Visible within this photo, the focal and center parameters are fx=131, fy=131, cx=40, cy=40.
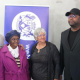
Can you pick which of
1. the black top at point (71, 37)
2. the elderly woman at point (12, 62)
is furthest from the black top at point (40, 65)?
the black top at point (71, 37)

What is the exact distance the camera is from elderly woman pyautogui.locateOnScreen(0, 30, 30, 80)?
5.74ft

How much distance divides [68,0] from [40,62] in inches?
53.1

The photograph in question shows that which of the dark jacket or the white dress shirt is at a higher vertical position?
the white dress shirt

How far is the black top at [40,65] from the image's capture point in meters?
1.87

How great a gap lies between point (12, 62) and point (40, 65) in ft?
1.32

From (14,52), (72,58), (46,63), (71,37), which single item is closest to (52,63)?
(46,63)

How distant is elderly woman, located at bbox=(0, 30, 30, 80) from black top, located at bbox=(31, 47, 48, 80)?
0.15m

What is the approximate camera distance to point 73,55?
173cm

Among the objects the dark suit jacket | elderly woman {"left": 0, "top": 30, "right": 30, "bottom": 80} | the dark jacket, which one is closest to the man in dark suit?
the dark suit jacket

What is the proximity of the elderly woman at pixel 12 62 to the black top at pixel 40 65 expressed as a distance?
5.8 inches

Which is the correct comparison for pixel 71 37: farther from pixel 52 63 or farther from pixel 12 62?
pixel 12 62

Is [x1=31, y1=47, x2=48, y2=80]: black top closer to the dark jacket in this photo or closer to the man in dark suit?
the dark jacket

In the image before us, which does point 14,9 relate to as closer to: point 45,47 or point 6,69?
point 45,47

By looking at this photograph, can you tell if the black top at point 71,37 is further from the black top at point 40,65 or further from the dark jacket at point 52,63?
the black top at point 40,65
